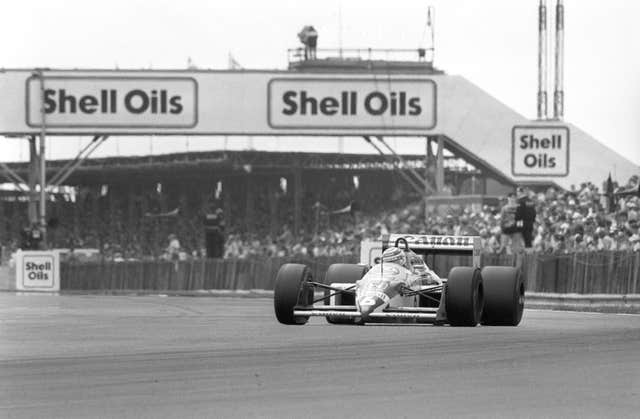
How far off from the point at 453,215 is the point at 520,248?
11.4 metres

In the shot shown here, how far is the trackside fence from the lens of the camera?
26.5 meters

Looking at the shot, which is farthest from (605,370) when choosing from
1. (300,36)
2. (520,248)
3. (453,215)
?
(300,36)

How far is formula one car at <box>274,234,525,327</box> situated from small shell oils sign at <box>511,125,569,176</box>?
104ft

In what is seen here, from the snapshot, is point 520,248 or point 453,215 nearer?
point 520,248

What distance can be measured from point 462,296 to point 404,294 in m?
0.96

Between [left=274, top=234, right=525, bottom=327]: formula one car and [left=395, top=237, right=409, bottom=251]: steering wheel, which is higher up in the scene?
[left=395, top=237, right=409, bottom=251]: steering wheel

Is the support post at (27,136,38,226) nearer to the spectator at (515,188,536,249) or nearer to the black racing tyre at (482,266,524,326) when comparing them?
the spectator at (515,188,536,249)

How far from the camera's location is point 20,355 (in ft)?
50.9

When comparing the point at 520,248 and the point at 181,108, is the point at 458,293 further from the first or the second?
the point at 181,108

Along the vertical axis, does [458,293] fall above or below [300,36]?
below

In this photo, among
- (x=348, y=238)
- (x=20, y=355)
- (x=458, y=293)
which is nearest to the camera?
(x=20, y=355)

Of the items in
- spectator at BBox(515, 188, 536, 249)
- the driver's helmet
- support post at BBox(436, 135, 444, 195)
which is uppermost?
support post at BBox(436, 135, 444, 195)

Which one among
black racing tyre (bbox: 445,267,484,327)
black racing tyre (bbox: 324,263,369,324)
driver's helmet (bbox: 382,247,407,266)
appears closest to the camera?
black racing tyre (bbox: 445,267,484,327)

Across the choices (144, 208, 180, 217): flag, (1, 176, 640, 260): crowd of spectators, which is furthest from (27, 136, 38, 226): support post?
(144, 208, 180, 217): flag
